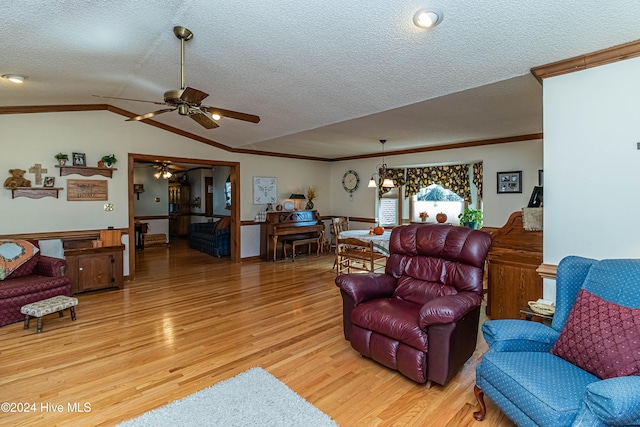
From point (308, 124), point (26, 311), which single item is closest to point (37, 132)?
point (26, 311)

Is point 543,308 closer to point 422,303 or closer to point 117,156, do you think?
point 422,303

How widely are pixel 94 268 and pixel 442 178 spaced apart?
6367mm

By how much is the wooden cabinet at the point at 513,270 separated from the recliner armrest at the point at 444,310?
0.98 metres

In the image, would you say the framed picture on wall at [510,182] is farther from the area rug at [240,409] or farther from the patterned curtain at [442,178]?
the area rug at [240,409]

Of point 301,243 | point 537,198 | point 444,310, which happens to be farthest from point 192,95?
point 301,243

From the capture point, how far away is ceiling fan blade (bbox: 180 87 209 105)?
Result: 2.41 m

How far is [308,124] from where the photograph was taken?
15.2 feet

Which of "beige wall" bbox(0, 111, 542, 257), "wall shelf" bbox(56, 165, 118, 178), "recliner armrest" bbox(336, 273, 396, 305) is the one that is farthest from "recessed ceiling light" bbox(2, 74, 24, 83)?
"recliner armrest" bbox(336, 273, 396, 305)

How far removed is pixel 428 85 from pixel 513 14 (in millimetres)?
1111

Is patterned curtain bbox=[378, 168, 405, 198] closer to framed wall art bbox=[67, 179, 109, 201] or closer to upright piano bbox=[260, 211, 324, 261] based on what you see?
upright piano bbox=[260, 211, 324, 261]

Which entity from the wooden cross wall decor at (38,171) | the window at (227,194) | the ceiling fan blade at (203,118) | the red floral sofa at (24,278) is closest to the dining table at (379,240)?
the ceiling fan blade at (203,118)

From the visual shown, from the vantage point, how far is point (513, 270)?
10.5 feet

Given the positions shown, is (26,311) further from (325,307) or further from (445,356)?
(445,356)

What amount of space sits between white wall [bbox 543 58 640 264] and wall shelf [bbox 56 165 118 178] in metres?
5.82
